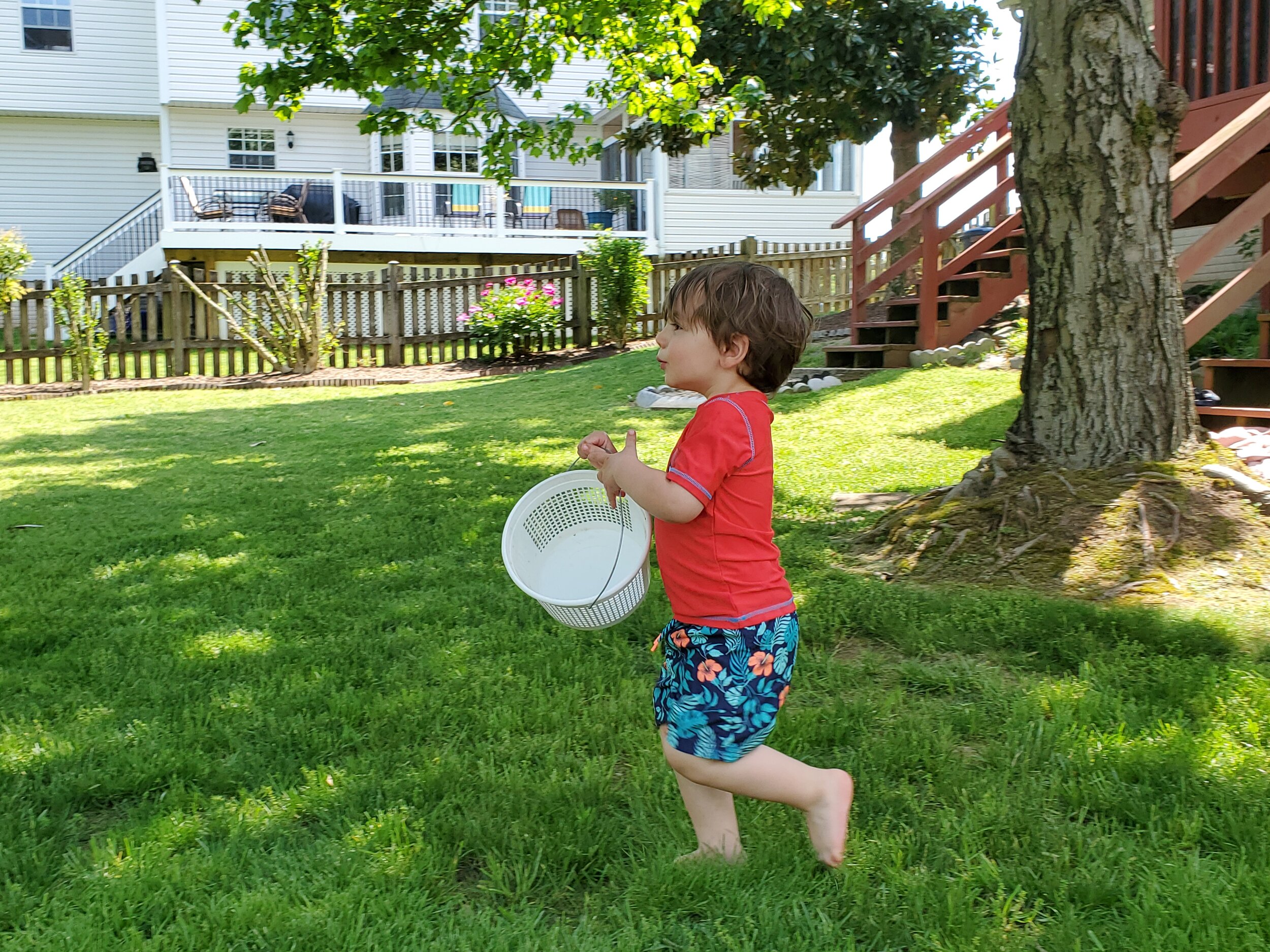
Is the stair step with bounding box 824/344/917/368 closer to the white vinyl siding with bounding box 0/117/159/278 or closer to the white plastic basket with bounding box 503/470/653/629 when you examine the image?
the white plastic basket with bounding box 503/470/653/629

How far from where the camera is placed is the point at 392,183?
73.6 ft

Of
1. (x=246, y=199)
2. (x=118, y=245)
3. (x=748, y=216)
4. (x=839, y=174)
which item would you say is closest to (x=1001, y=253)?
(x=748, y=216)

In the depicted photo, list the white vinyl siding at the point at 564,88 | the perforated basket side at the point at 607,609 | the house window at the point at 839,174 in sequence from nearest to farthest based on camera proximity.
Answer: the perforated basket side at the point at 607,609 → the white vinyl siding at the point at 564,88 → the house window at the point at 839,174

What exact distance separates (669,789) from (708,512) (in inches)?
31.1

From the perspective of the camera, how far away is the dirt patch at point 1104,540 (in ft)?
12.8

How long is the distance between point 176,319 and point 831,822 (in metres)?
14.2

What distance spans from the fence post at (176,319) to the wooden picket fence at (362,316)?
15mm

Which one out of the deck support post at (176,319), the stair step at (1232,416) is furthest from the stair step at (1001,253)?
the deck support post at (176,319)

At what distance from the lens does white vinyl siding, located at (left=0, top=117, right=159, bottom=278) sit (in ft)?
76.4

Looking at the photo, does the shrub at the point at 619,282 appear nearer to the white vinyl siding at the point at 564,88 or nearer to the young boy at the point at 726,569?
the white vinyl siding at the point at 564,88

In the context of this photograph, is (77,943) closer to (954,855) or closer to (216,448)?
(954,855)

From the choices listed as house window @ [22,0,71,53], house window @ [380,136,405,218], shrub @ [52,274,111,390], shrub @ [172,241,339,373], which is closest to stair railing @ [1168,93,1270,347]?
shrub @ [172,241,339,373]

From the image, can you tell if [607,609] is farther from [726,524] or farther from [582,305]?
[582,305]

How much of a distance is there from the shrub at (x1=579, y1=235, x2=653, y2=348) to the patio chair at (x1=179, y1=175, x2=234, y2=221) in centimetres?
814
